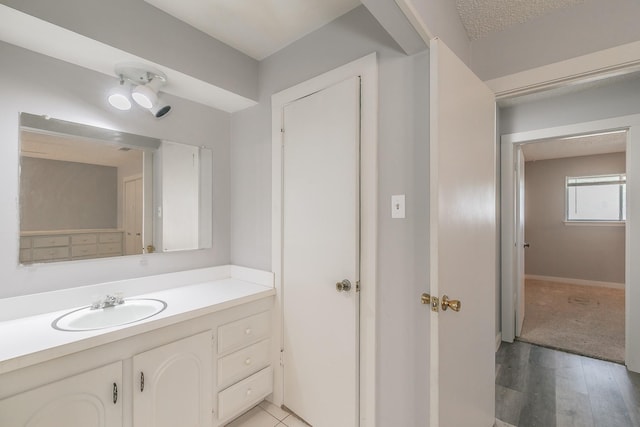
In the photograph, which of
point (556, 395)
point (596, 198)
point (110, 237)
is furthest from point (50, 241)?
point (596, 198)

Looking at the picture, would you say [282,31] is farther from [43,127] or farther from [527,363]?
[527,363]

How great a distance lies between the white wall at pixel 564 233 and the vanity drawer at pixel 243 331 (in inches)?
226

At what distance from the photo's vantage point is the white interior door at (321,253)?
1472mm

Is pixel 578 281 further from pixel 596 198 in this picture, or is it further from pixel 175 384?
pixel 175 384

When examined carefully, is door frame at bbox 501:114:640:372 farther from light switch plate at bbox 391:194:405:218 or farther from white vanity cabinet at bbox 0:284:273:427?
white vanity cabinet at bbox 0:284:273:427

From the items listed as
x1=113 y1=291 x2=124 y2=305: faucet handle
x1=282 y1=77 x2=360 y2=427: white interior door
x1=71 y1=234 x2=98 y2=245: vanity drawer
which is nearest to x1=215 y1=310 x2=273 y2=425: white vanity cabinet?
x1=282 y1=77 x2=360 y2=427: white interior door

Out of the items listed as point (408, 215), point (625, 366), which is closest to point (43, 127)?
point (408, 215)

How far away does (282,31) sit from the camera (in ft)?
5.59

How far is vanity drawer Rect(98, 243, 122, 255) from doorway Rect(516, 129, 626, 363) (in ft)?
14.1

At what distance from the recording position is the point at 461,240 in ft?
4.10

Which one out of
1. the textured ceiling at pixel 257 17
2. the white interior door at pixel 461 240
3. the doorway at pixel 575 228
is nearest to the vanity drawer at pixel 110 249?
the textured ceiling at pixel 257 17

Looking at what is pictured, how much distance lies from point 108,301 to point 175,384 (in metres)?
0.59

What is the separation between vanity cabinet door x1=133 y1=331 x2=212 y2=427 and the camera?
4.18 feet

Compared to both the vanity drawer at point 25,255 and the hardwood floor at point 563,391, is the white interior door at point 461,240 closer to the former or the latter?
the hardwood floor at point 563,391
